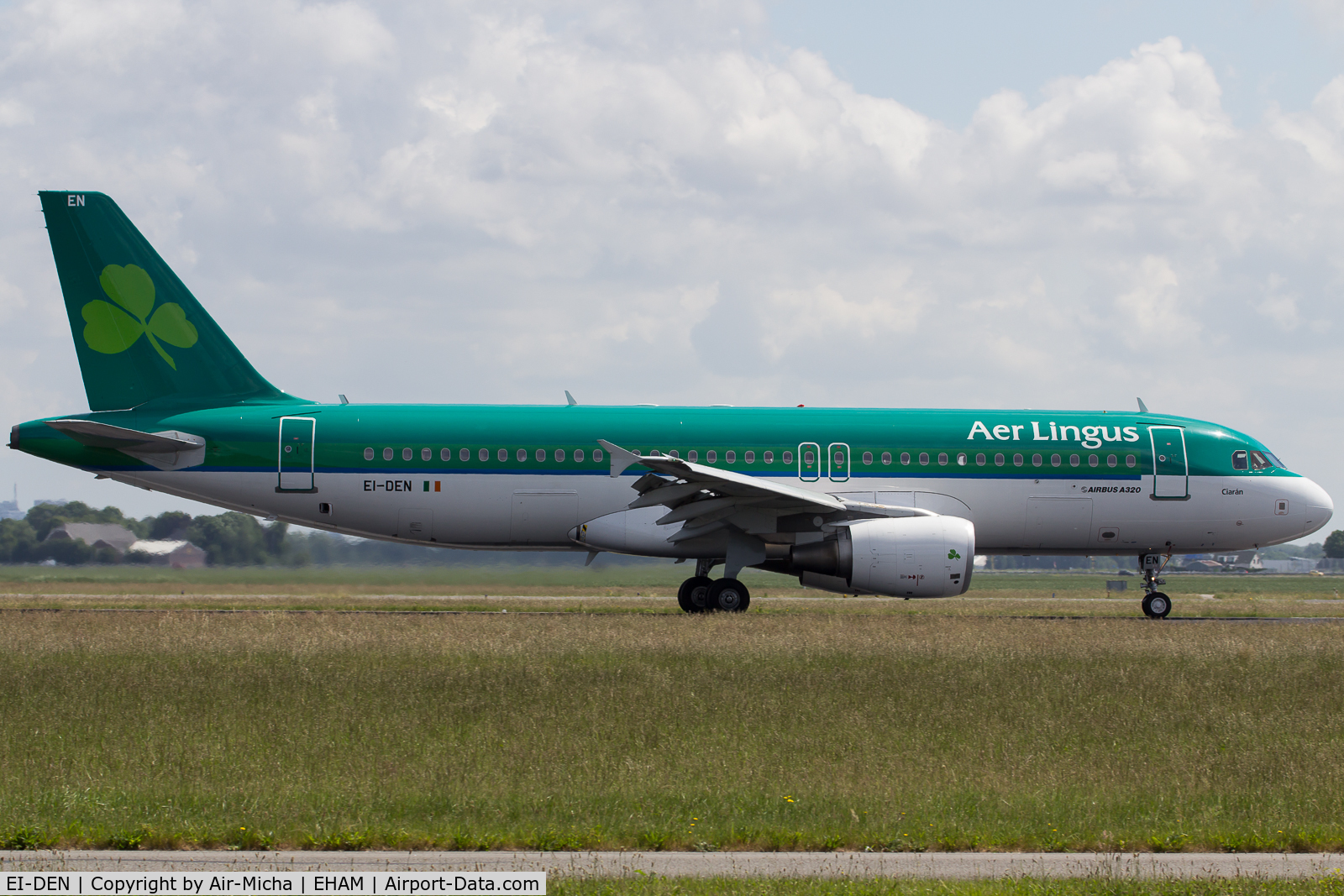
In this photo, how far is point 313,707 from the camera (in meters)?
12.2

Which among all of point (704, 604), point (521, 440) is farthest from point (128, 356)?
point (704, 604)

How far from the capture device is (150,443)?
22.8 metres

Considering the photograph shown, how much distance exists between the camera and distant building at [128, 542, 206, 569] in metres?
32.2

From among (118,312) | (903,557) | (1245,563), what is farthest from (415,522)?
(1245,563)

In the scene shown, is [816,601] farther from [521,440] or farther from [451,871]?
[451,871]

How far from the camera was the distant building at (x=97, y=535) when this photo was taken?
116ft

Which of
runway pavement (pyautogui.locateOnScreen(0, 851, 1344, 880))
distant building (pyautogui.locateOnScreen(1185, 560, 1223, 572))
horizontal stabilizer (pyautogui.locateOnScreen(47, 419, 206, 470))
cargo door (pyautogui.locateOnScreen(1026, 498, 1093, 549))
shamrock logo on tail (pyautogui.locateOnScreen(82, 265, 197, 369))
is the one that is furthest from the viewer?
distant building (pyautogui.locateOnScreen(1185, 560, 1223, 572))

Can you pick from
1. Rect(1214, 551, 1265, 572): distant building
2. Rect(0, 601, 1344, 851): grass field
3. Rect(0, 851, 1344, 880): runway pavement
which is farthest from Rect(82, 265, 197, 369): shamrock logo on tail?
Rect(1214, 551, 1265, 572): distant building

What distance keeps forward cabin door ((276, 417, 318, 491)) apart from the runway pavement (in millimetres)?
16207

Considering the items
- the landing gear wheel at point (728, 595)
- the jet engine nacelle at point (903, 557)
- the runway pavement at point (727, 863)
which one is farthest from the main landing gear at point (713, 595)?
the runway pavement at point (727, 863)

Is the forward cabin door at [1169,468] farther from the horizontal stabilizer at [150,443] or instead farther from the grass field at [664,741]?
the horizontal stabilizer at [150,443]

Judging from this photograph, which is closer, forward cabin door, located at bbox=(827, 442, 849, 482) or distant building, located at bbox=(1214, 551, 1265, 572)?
forward cabin door, located at bbox=(827, 442, 849, 482)

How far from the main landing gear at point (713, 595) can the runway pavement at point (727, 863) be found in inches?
591

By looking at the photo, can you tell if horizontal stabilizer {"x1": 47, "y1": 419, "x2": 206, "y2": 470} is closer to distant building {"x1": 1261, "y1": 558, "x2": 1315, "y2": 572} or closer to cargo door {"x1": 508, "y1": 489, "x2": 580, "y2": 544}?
cargo door {"x1": 508, "y1": 489, "x2": 580, "y2": 544}
